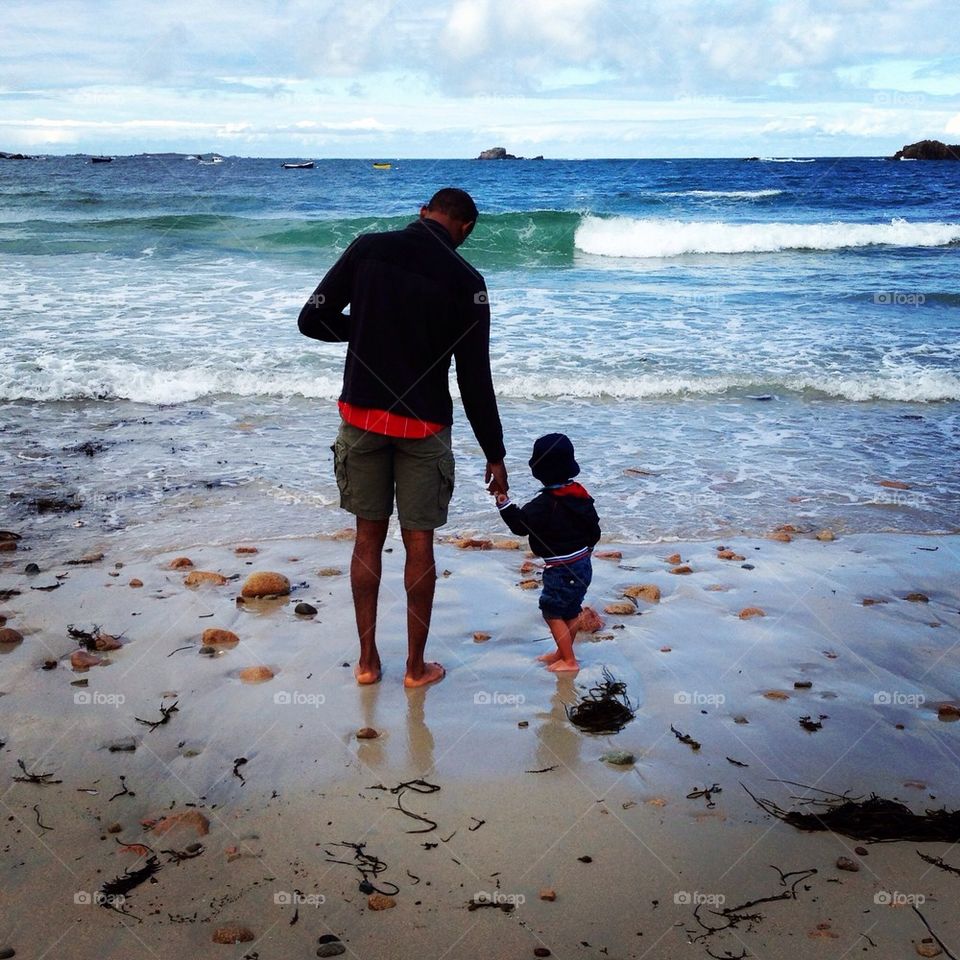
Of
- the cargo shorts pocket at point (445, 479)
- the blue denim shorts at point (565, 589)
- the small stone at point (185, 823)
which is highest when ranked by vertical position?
the cargo shorts pocket at point (445, 479)

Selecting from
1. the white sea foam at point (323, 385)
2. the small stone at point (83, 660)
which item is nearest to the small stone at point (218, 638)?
the small stone at point (83, 660)

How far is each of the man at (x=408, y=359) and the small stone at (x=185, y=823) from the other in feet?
3.58

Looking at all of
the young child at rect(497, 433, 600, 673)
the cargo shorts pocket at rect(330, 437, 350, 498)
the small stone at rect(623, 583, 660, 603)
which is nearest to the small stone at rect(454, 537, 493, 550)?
the small stone at rect(623, 583, 660, 603)

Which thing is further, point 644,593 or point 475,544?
point 475,544

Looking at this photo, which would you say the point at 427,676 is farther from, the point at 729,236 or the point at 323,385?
the point at 729,236

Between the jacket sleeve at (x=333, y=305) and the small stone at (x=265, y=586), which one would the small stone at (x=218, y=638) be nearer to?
the small stone at (x=265, y=586)

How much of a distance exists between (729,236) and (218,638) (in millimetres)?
22144

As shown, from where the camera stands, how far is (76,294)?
14.3m

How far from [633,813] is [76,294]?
45.0 ft

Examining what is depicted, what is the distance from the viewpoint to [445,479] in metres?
3.54

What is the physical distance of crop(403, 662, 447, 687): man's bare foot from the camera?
12.1ft

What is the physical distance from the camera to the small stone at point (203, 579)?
4688 millimetres

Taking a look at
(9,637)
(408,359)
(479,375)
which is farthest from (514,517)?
(9,637)

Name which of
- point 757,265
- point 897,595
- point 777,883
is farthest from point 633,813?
point 757,265
